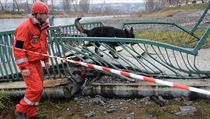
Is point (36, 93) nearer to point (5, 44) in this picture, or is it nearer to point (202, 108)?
point (5, 44)

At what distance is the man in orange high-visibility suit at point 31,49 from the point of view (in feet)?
14.5

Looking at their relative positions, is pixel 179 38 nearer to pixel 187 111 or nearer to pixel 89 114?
pixel 187 111

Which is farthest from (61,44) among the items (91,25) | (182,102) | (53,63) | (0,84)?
(91,25)

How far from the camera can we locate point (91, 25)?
915 cm

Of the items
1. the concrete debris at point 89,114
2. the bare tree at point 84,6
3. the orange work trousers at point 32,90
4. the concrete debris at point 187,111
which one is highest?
the orange work trousers at point 32,90

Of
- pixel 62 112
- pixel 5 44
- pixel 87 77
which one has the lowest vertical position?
pixel 62 112

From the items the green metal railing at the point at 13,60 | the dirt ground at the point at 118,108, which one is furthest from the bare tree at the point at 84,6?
the dirt ground at the point at 118,108

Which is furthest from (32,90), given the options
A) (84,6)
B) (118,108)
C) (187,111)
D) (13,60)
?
(84,6)

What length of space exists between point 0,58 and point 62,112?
168 centimetres

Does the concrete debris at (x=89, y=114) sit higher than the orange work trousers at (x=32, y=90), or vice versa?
the orange work trousers at (x=32, y=90)

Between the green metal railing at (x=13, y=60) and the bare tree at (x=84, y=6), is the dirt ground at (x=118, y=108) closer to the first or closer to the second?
the green metal railing at (x=13, y=60)

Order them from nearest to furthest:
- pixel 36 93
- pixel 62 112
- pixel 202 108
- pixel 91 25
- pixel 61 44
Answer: pixel 36 93 < pixel 202 108 < pixel 62 112 < pixel 61 44 < pixel 91 25

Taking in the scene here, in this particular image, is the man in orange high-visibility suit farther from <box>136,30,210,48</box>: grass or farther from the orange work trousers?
<box>136,30,210,48</box>: grass

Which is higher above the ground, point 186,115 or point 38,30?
point 38,30
